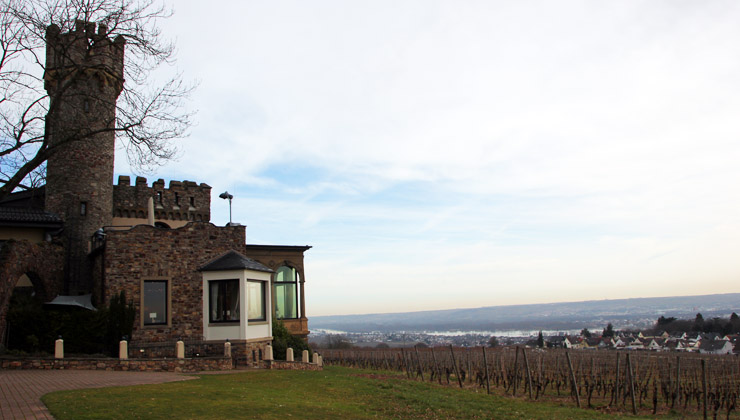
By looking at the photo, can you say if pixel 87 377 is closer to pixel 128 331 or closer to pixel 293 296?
pixel 128 331

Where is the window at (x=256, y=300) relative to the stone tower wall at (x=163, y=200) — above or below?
below

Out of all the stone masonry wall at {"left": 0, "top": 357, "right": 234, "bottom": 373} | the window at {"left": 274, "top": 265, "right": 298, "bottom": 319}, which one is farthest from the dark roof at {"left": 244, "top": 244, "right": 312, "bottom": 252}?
the stone masonry wall at {"left": 0, "top": 357, "right": 234, "bottom": 373}

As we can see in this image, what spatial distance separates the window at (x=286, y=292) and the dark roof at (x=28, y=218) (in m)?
10.5

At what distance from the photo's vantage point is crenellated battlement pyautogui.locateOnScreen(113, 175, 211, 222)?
29.7 metres

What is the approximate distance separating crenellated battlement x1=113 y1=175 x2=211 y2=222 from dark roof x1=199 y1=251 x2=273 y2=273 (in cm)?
1104

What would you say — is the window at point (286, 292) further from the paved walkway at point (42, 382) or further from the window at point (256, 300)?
the paved walkway at point (42, 382)

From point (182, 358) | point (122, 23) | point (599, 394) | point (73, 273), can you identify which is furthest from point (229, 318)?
point (599, 394)

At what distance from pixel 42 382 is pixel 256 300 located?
838 centimetres

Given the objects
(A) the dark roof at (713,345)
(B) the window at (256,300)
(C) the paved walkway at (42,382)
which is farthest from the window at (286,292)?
(A) the dark roof at (713,345)

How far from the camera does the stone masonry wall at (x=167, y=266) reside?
65.1 feet

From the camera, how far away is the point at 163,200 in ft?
103

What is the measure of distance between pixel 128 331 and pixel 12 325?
342cm

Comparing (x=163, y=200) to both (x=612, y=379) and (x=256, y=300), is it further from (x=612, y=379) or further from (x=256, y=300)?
(x=612, y=379)

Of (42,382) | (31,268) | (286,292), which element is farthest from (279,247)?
(42,382)
